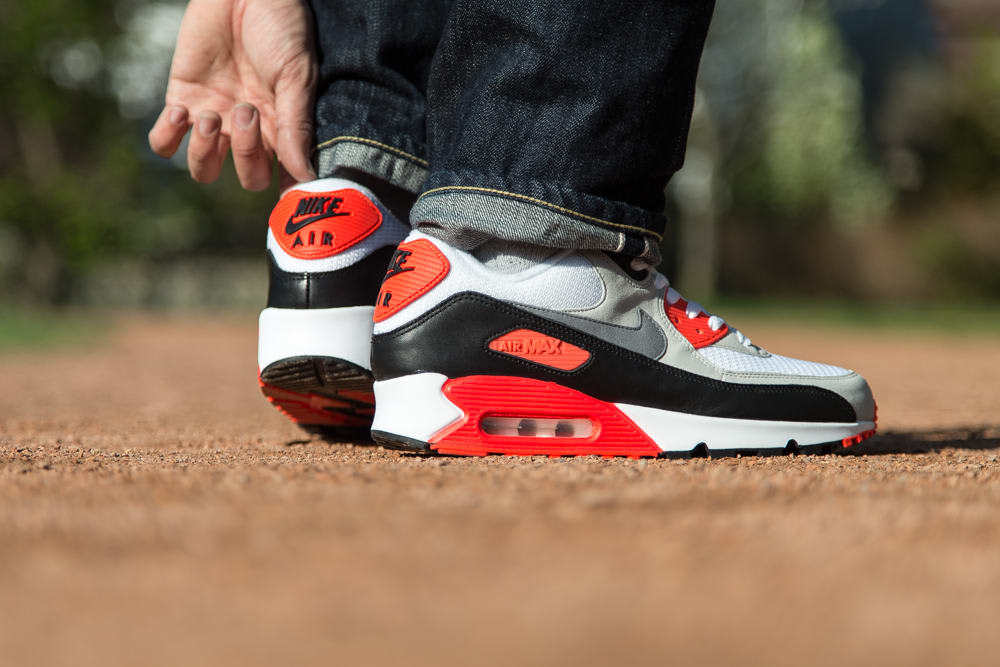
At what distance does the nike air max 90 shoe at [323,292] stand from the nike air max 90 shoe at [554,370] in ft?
0.29

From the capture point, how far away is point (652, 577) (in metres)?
0.55

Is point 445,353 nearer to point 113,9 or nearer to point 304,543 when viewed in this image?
point 304,543

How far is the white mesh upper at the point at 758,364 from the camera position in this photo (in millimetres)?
1180

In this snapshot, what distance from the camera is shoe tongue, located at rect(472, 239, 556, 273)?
44.2 inches

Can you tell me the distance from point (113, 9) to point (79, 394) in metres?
9.79

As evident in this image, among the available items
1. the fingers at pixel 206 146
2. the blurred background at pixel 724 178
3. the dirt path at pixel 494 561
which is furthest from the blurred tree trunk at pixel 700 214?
the dirt path at pixel 494 561

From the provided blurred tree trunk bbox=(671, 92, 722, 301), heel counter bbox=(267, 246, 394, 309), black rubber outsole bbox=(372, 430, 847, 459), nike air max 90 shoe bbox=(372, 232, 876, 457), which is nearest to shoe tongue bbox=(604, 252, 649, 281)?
nike air max 90 shoe bbox=(372, 232, 876, 457)

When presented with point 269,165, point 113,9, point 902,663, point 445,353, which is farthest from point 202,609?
point 113,9

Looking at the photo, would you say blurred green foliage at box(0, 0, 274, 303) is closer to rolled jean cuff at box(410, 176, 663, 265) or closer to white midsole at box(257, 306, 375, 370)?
white midsole at box(257, 306, 375, 370)

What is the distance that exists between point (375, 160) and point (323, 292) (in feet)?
0.70

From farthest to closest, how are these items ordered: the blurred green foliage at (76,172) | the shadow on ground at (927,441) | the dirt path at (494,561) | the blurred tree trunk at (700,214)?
the blurred tree trunk at (700,214)
the blurred green foliage at (76,172)
the shadow on ground at (927,441)
the dirt path at (494,561)

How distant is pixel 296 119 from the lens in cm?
131

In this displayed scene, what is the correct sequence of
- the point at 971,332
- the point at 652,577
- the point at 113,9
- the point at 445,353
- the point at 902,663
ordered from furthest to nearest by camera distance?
the point at 113,9
the point at 971,332
the point at 445,353
the point at 652,577
the point at 902,663

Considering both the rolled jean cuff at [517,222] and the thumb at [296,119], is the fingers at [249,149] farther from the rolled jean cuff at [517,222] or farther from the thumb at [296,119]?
the rolled jean cuff at [517,222]
